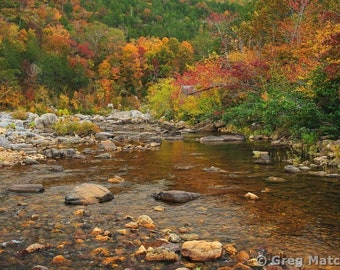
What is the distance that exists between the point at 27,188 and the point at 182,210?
3.93 metres

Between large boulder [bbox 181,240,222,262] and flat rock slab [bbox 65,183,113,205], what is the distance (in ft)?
10.3

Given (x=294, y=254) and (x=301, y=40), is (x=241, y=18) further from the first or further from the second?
(x=294, y=254)

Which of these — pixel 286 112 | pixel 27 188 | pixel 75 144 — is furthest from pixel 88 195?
pixel 286 112

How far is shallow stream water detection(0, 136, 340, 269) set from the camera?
5668 millimetres

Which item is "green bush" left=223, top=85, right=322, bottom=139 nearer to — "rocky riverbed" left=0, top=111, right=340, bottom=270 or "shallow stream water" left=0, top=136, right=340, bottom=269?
"shallow stream water" left=0, top=136, right=340, bottom=269

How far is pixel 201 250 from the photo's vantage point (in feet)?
17.4

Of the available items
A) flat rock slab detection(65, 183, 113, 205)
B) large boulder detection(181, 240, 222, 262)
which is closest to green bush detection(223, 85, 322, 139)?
flat rock slab detection(65, 183, 113, 205)

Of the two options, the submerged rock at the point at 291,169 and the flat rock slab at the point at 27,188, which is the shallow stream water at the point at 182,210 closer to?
the flat rock slab at the point at 27,188

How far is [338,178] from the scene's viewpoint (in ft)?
33.2

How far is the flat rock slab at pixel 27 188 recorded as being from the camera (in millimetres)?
8938

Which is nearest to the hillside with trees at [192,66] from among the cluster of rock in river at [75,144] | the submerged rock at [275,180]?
the cluster of rock in river at [75,144]

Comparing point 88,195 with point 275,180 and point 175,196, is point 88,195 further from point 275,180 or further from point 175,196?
point 275,180

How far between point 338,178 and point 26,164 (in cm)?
964

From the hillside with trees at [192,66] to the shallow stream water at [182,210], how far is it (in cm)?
523
